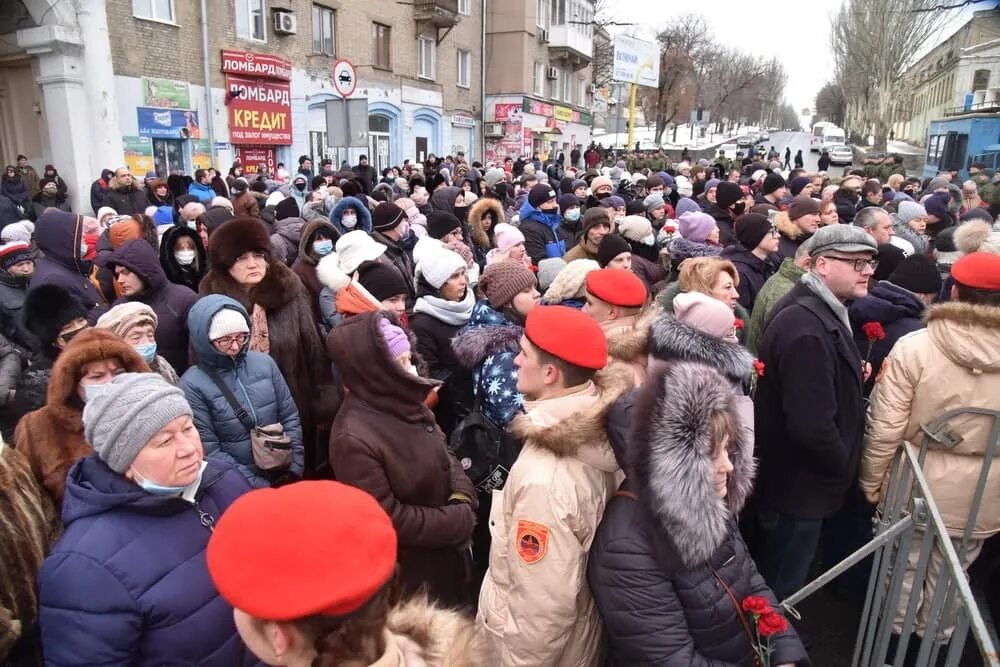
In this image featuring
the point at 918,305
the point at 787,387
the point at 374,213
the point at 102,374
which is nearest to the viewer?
the point at 102,374

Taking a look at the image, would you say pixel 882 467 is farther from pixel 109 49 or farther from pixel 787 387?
pixel 109 49

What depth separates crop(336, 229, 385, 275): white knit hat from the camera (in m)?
4.42

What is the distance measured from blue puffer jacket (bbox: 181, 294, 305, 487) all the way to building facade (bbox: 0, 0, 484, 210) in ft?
18.8

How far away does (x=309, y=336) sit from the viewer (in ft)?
14.0

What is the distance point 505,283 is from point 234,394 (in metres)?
1.56

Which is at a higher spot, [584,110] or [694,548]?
[584,110]

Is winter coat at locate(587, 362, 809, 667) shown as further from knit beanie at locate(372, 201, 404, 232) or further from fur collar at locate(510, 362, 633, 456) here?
knit beanie at locate(372, 201, 404, 232)

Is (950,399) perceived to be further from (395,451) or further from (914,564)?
(395,451)

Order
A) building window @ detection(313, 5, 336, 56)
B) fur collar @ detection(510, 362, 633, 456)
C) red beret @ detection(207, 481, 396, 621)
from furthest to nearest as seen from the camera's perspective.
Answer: building window @ detection(313, 5, 336, 56), fur collar @ detection(510, 362, 633, 456), red beret @ detection(207, 481, 396, 621)

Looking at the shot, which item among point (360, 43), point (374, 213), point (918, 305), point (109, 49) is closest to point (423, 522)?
point (918, 305)

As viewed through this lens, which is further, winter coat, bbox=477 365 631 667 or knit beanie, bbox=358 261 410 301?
knit beanie, bbox=358 261 410 301

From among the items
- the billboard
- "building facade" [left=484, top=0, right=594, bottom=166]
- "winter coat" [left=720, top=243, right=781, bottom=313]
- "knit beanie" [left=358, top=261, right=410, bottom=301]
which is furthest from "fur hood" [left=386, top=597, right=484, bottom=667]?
the billboard

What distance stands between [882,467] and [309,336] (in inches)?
132

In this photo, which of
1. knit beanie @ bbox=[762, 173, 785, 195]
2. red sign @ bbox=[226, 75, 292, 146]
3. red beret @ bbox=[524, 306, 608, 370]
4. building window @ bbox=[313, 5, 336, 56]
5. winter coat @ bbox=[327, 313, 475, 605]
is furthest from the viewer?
building window @ bbox=[313, 5, 336, 56]
